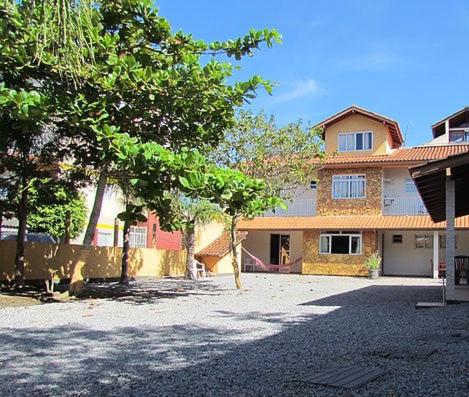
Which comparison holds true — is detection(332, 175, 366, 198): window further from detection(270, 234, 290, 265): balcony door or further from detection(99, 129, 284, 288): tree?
detection(99, 129, 284, 288): tree

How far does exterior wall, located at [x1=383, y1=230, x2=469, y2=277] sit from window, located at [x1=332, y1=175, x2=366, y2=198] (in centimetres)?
282

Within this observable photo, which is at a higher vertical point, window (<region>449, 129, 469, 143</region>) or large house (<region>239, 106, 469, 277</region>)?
window (<region>449, 129, 469, 143</region>)

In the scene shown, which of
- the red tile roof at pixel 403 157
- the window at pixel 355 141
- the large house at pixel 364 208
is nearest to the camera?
the red tile roof at pixel 403 157

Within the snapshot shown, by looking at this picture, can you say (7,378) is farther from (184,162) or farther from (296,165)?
(296,165)

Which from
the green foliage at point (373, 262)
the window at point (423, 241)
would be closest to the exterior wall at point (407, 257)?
the window at point (423, 241)

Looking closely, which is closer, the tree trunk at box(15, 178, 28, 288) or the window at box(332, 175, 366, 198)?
the tree trunk at box(15, 178, 28, 288)

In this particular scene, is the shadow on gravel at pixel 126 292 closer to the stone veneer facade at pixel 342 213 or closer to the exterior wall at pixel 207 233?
the exterior wall at pixel 207 233

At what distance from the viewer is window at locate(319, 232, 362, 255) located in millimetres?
29906

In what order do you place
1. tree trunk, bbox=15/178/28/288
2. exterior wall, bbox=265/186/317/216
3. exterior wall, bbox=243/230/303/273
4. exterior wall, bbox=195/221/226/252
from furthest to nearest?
exterior wall, bbox=243/230/303/273
exterior wall, bbox=265/186/317/216
exterior wall, bbox=195/221/226/252
tree trunk, bbox=15/178/28/288

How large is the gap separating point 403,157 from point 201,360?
2516 cm

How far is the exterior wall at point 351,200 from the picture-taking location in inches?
Answer: 1184

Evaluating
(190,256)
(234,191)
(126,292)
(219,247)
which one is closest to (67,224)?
(190,256)

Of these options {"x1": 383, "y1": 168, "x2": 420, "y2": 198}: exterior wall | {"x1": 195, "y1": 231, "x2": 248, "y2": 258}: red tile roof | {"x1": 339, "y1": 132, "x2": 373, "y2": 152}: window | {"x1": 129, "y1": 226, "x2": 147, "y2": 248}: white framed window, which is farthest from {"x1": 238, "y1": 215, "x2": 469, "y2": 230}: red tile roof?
{"x1": 129, "y1": 226, "x2": 147, "y2": 248}: white framed window

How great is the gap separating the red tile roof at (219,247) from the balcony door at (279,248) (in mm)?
4348
